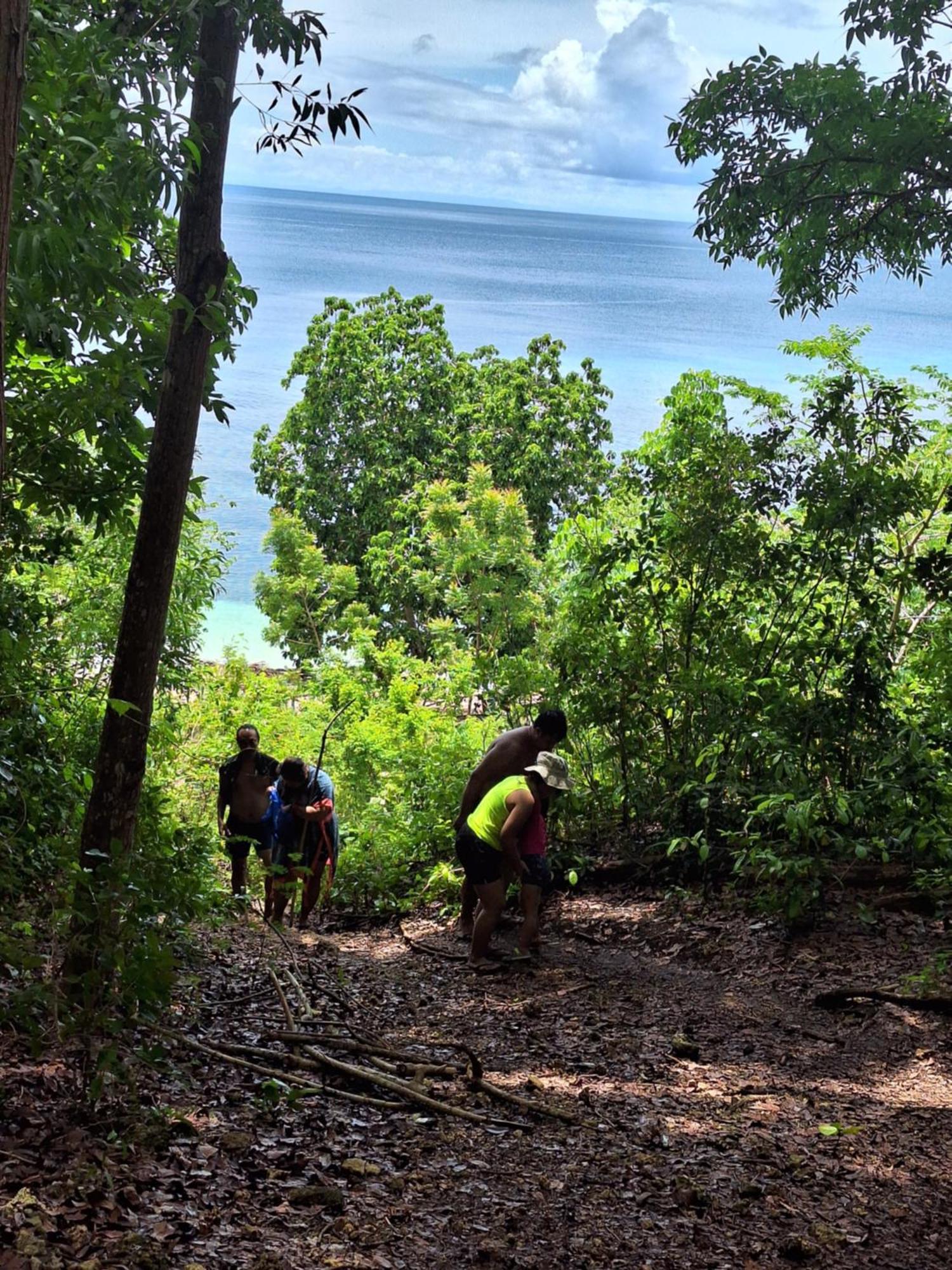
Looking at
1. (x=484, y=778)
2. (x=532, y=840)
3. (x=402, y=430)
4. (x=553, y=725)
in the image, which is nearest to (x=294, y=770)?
(x=484, y=778)

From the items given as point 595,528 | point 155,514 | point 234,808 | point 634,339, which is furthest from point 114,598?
point 634,339

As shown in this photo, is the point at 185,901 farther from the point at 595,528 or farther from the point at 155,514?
the point at 595,528

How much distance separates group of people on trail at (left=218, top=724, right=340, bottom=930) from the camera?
9.12m

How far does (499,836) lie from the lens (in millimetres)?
7727

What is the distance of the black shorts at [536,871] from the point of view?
793 cm

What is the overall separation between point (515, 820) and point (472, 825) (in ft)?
1.41

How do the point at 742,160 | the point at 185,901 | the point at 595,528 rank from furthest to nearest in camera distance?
the point at 742,160, the point at 595,528, the point at 185,901

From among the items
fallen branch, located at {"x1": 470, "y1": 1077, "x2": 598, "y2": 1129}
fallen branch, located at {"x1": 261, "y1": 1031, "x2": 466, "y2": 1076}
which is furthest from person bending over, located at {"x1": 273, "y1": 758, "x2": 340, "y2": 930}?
fallen branch, located at {"x1": 470, "y1": 1077, "x2": 598, "y2": 1129}

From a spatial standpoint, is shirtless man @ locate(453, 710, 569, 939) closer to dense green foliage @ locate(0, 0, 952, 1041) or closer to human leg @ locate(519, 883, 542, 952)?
human leg @ locate(519, 883, 542, 952)

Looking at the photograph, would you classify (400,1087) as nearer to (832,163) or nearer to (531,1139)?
(531,1139)

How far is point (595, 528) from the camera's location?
949cm

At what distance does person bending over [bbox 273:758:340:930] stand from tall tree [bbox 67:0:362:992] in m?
3.81

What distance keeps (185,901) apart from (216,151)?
128 inches

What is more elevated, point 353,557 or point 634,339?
point 634,339
